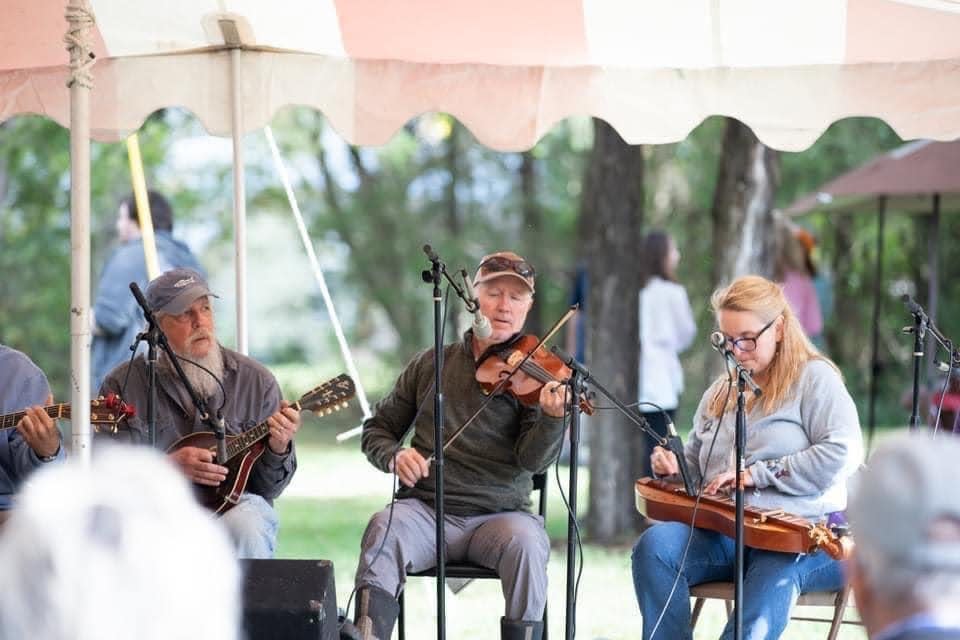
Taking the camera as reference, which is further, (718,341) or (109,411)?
(109,411)

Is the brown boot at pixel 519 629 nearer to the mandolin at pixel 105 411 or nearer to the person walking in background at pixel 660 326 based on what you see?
the mandolin at pixel 105 411

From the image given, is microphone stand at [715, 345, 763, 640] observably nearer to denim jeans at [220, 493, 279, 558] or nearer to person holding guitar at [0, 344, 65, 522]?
denim jeans at [220, 493, 279, 558]

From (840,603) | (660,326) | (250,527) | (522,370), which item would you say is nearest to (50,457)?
(250,527)

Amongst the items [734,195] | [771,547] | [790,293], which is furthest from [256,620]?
[790,293]

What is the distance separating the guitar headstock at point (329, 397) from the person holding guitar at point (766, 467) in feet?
3.26

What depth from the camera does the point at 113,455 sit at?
5.65 ft

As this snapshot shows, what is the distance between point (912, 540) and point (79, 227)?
2.76 meters

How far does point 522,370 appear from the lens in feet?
14.8

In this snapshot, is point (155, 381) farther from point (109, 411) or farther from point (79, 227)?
point (79, 227)

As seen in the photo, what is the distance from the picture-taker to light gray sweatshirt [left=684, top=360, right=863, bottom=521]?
4.36 meters

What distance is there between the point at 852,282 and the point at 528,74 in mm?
13903

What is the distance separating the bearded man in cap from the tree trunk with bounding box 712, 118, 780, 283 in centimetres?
681

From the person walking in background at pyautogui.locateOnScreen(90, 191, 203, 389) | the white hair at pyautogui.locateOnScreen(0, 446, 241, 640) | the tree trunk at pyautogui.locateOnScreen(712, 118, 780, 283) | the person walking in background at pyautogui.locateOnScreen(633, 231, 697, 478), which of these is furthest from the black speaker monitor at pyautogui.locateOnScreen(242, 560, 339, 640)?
the tree trunk at pyautogui.locateOnScreen(712, 118, 780, 283)

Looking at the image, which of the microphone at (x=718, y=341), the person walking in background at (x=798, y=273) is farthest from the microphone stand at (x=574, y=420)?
the person walking in background at (x=798, y=273)
